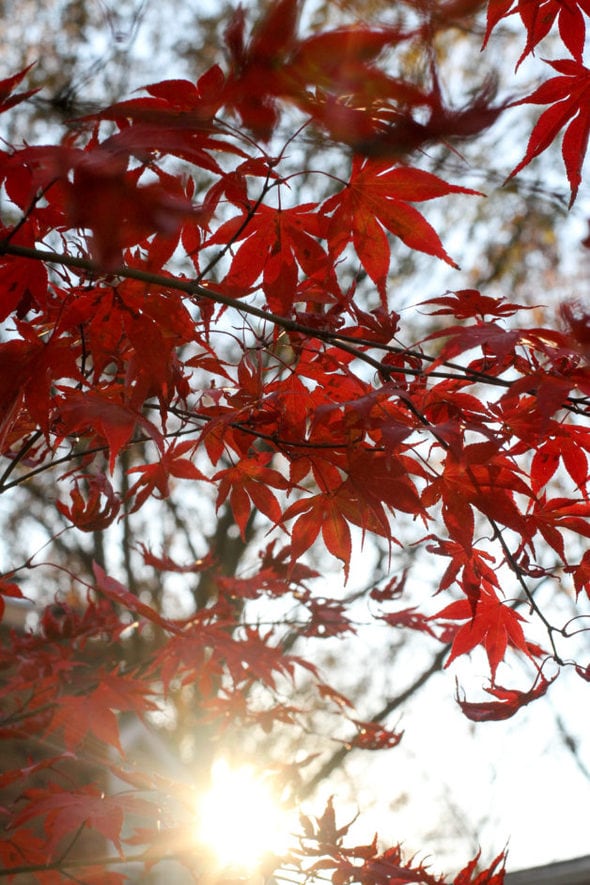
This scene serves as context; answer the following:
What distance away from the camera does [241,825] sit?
174 cm

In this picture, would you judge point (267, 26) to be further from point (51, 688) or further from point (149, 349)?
point (51, 688)

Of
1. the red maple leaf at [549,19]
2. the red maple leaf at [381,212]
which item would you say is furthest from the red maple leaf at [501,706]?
the red maple leaf at [549,19]

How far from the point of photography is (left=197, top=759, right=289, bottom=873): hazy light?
1626 mm

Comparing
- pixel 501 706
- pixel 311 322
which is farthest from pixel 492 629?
pixel 311 322

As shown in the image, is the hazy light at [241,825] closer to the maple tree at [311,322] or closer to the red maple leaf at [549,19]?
the maple tree at [311,322]

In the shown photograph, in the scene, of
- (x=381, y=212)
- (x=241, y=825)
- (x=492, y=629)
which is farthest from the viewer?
(x=241, y=825)

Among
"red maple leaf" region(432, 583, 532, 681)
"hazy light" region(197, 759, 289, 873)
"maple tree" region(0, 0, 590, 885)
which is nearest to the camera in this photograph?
"maple tree" region(0, 0, 590, 885)

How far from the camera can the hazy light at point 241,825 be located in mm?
1626

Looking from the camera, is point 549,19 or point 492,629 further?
point 492,629

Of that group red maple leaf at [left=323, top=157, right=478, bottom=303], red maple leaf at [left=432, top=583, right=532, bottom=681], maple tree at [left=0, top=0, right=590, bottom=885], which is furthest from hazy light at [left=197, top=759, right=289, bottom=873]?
red maple leaf at [left=323, top=157, right=478, bottom=303]

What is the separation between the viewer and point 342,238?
1088 millimetres

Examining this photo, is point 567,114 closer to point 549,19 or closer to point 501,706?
point 549,19

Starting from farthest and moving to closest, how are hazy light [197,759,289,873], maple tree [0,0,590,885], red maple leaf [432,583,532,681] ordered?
1. hazy light [197,759,289,873]
2. red maple leaf [432,583,532,681]
3. maple tree [0,0,590,885]

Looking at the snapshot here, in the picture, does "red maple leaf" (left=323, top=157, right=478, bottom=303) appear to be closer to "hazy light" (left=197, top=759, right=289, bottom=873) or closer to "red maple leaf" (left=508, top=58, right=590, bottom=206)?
"red maple leaf" (left=508, top=58, right=590, bottom=206)
